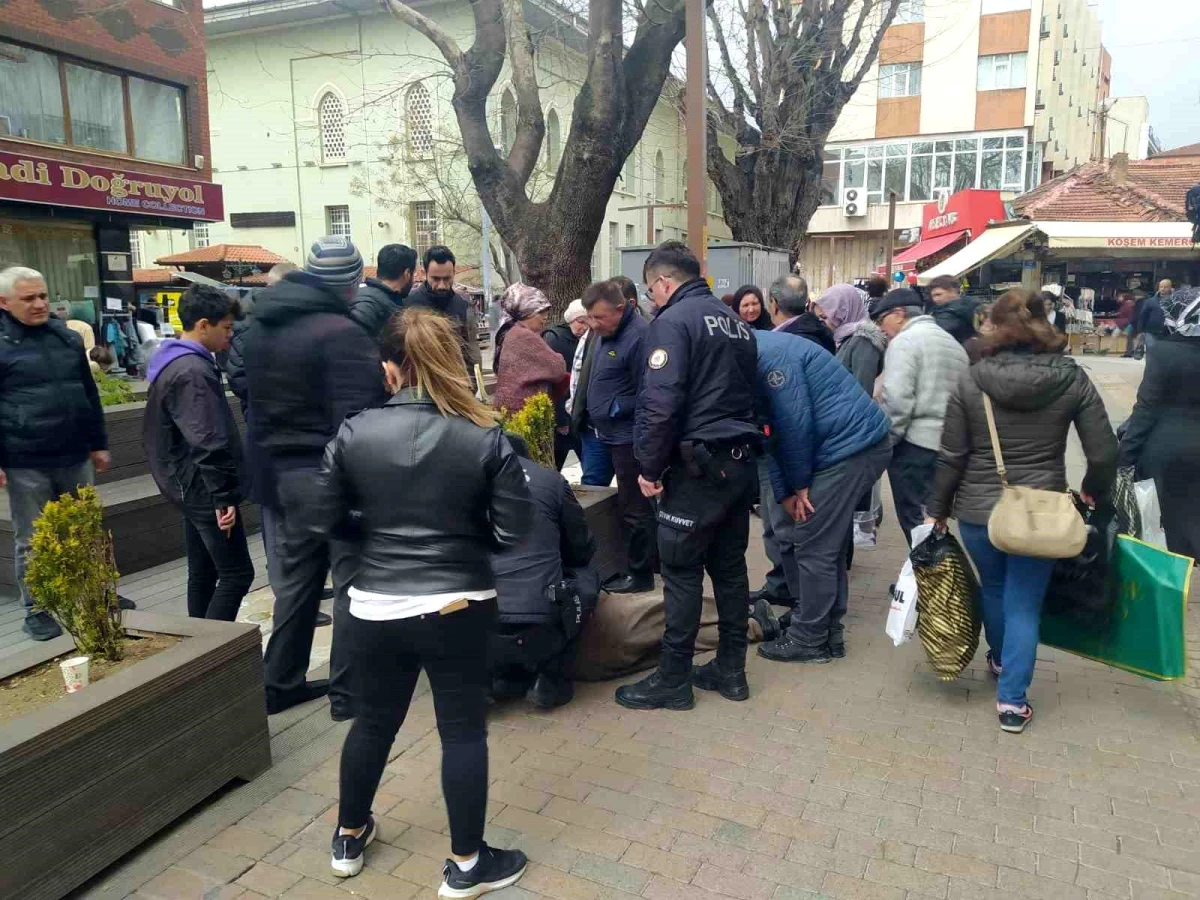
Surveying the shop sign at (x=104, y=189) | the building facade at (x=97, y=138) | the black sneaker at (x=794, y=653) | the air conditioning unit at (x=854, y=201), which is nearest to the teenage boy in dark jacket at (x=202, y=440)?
the black sneaker at (x=794, y=653)

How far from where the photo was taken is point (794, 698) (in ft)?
13.6

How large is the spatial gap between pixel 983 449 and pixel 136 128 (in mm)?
22842

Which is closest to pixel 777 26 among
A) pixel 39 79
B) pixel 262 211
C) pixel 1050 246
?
pixel 1050 246

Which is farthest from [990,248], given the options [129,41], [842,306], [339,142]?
[339,142]

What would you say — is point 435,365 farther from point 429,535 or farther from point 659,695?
point 659,695

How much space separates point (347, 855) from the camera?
283cm

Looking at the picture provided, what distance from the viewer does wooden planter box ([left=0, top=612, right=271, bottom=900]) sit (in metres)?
2.57

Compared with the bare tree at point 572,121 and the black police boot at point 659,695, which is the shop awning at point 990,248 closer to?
the bare tree at point 572,121

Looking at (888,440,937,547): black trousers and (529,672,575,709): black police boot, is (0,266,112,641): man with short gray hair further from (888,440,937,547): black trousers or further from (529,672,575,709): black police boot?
(888,440,937,547): black trousers

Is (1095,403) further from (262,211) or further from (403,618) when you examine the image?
(262,211)

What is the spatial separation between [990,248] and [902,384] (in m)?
16.8

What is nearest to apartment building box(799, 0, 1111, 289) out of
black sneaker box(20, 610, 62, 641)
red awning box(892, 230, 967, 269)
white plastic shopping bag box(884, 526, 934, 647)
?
red awning box(892, 230, 967, 269)

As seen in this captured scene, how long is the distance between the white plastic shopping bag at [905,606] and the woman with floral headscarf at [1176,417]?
1637 millimetres

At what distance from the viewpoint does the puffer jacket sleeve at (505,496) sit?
98.7 inches
